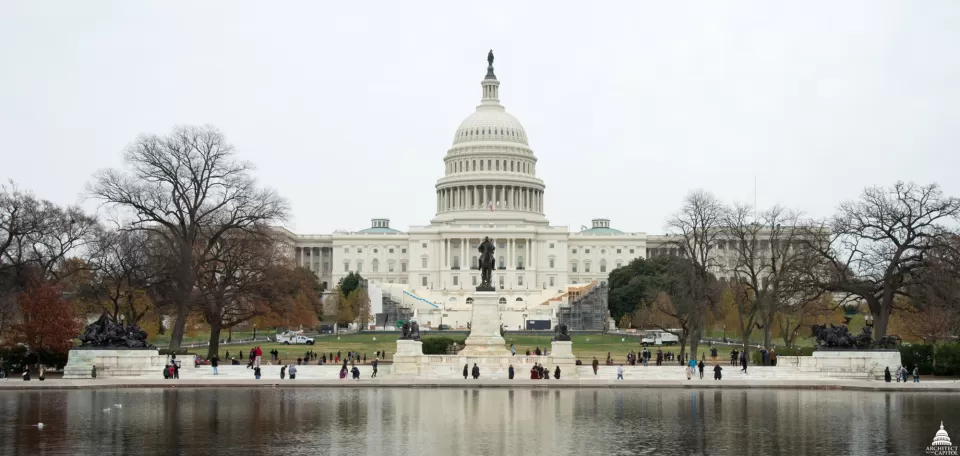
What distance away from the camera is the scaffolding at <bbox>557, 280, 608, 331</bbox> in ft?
364

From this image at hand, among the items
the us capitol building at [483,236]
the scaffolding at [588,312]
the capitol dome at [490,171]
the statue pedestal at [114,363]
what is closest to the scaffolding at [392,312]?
the scaffolding at [588,312]

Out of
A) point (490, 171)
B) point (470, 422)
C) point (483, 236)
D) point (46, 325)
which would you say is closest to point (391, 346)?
point (46, 325)

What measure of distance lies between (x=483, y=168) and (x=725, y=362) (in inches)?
4250

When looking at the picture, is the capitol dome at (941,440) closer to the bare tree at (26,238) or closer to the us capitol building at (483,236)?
the bare tree at (26,238)

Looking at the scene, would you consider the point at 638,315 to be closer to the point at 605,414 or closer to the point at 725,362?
the point at 725,362

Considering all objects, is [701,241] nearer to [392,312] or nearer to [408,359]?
[408,359]

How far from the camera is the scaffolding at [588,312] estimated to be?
4363 inches

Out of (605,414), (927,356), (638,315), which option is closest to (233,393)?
(605,414)

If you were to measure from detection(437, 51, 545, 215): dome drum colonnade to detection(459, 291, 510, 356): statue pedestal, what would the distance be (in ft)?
372

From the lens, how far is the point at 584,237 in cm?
16550

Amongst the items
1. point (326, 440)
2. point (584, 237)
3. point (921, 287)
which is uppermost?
point (584, 237)

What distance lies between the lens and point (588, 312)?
11225cm

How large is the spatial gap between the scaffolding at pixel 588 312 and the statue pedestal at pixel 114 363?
2625 inches

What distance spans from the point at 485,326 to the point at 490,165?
117 metres
